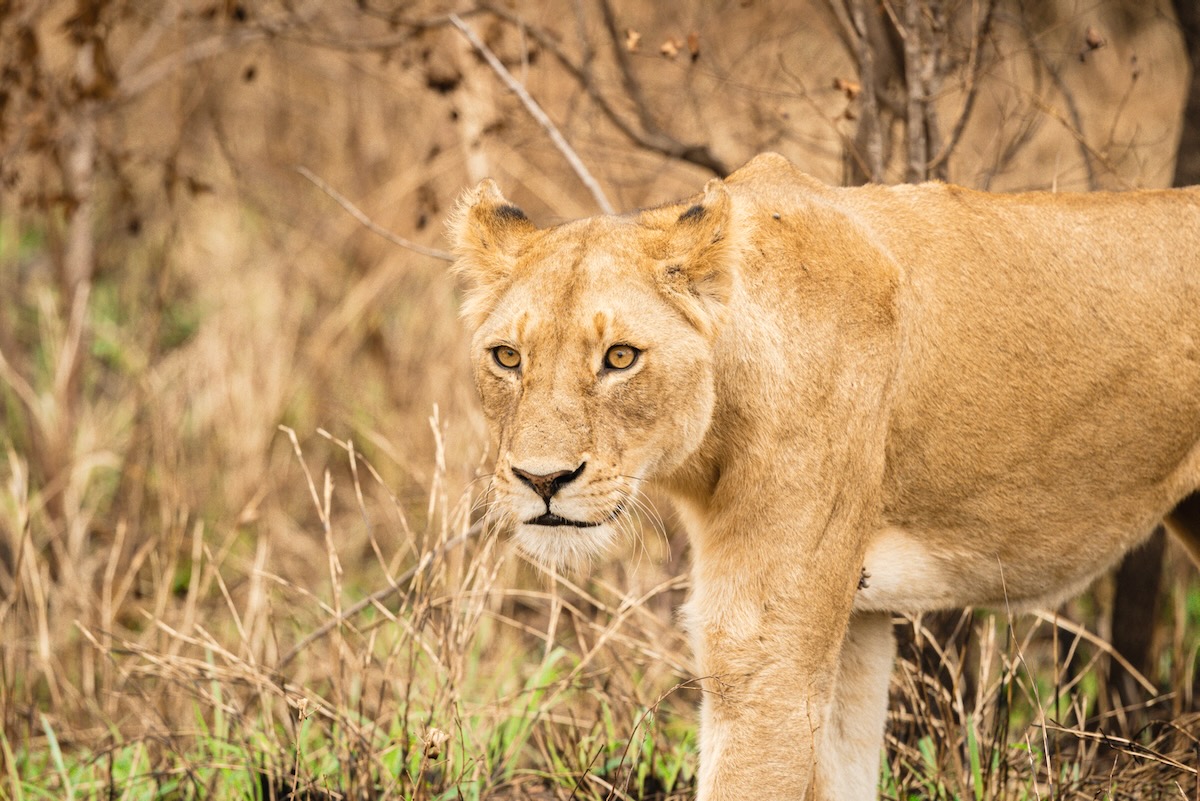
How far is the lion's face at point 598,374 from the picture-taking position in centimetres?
298

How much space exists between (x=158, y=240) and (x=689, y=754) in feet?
23.9

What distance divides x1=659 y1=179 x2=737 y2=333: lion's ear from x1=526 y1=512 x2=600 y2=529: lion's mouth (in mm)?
546

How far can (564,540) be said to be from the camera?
3094 millimetres

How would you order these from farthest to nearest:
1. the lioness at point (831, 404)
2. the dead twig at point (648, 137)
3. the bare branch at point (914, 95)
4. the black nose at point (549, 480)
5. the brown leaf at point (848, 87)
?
the dead twig at point (648, 137), the bare branch at point (914, 95), the brown leaf at point (848, 87), the lioness at point (831, 404), the black nose at point (549, 480)

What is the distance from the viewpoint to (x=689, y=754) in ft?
14.7

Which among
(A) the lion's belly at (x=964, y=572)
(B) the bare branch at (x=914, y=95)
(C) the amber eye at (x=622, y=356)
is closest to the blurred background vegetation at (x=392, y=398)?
(B) the bare branch at (x=914, y=95)

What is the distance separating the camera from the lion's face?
9.77 feet

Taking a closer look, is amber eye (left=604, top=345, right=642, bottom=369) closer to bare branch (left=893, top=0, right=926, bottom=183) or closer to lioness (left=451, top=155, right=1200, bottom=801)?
lioness (left=451, top=155, right=1200, bottom=801)

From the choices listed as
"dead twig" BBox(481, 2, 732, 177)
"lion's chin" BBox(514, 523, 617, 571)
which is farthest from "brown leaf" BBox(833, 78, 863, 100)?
"lion's chin" BBox(514, 523, 617, 571)

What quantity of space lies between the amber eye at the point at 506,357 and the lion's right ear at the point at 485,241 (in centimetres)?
23

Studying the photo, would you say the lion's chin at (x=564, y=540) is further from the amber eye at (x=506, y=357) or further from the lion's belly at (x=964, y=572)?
the lion's belly at (x=964, y=572)

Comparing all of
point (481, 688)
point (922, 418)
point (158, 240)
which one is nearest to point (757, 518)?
point (922, 418)

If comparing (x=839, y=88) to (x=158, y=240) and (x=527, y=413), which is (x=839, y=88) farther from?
(x=158, y=240)

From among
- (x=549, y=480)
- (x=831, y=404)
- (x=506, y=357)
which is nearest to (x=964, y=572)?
(x=831, y=404)
